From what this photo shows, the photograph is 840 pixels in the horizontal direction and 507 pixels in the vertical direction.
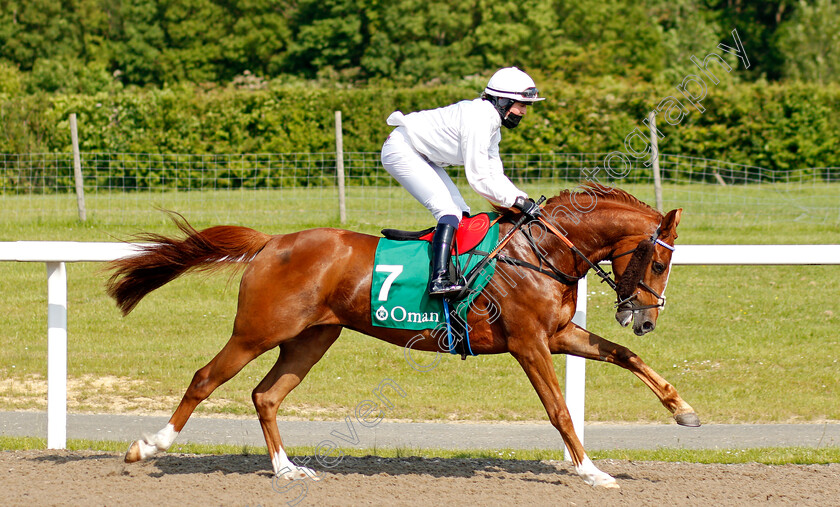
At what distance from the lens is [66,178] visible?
1470 cm

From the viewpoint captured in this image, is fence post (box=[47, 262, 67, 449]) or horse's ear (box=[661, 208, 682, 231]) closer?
horse's ear (box=[661, 208, 682, 231])

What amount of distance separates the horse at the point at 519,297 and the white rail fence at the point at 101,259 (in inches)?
16.8

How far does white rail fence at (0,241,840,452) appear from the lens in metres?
5.38

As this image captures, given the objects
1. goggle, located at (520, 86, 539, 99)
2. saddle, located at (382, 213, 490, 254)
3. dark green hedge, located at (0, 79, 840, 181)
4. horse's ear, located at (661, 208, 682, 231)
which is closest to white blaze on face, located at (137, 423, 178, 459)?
saddle, located at (382, 213, 490, 254)

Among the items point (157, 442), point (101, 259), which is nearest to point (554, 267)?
point (157, 442)

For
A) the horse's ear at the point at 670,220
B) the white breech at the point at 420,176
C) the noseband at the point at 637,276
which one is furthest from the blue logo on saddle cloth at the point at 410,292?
the horse's ear at the point at 670,220

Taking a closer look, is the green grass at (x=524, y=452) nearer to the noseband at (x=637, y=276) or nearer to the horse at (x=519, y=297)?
the horse at (x=519, y=297)

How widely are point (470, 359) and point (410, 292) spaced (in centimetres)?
352

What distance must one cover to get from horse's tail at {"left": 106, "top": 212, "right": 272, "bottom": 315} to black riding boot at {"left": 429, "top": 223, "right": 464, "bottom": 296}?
3.43 ft

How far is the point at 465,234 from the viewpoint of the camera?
499 centimetres

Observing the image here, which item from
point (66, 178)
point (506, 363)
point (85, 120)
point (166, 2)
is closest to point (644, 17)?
point (166, 2)

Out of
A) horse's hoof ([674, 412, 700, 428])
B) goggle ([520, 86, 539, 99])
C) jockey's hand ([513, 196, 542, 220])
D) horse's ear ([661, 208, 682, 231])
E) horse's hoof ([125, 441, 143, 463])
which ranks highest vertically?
goggle ([520, 86, 539, 99])

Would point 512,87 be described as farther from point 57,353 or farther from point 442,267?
point 57,353

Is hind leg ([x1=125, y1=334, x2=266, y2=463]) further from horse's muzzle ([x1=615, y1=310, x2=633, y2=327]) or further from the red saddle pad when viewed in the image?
horse's muzzle ([x1=615, y1=310, x2=633, y2=327])
